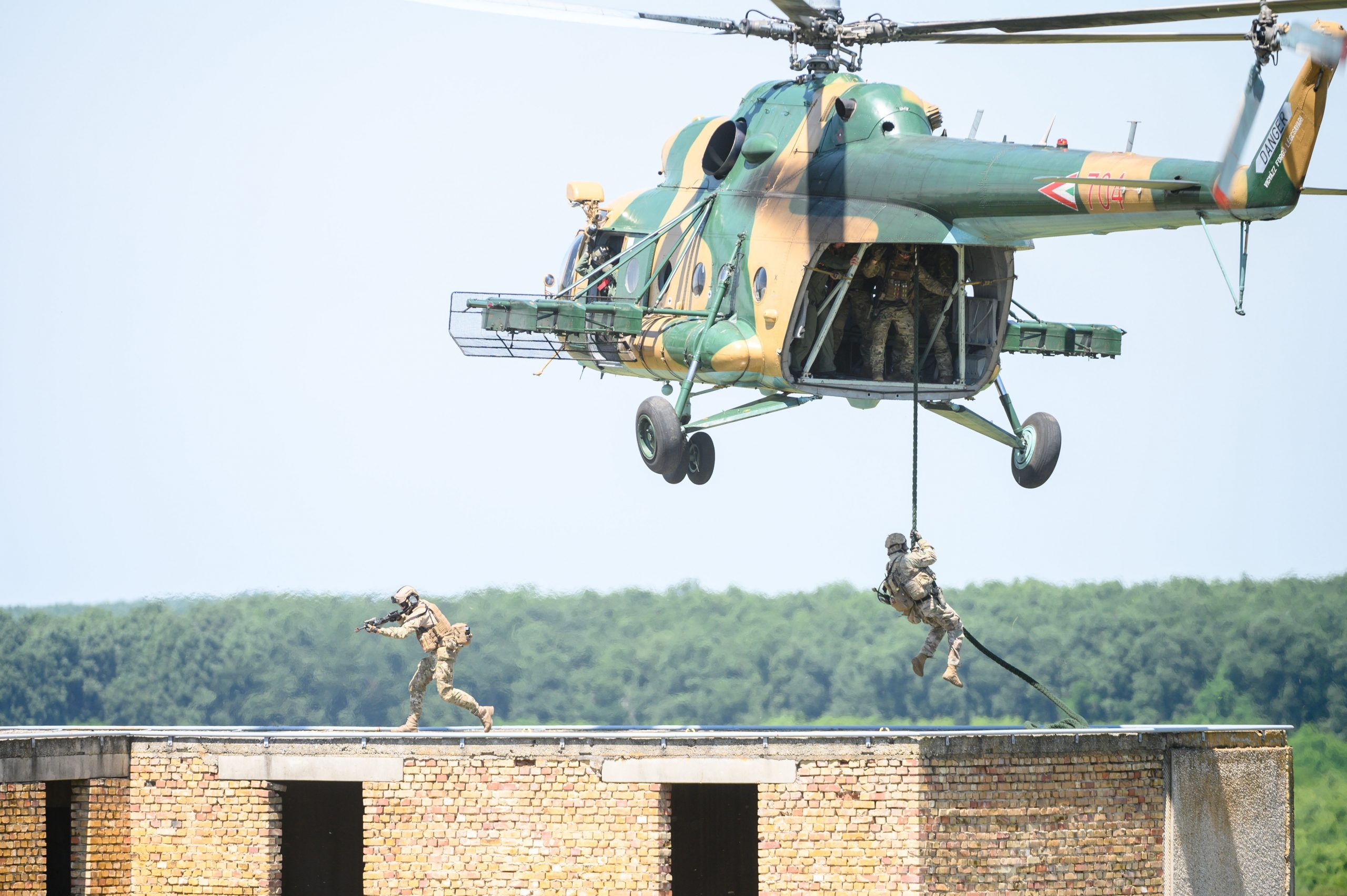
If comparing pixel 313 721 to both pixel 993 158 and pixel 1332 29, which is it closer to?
pixel 993 158

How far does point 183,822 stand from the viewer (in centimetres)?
2106

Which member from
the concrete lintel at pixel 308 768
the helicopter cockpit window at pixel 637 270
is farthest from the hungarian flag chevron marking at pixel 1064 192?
the concrete lintel at pixel 308 768

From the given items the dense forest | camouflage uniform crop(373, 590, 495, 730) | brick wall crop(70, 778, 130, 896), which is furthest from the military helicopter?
the dense forest

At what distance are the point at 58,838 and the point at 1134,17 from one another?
44.9 ft

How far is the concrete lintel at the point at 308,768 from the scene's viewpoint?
2036cm

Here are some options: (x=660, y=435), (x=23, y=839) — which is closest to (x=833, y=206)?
(x=660, y=435)

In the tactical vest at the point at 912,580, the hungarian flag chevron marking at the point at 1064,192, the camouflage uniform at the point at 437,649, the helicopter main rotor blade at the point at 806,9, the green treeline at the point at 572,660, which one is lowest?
the green treeline at the point at 572,660

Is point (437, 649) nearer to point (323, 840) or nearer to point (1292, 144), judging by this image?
point (323, 840)

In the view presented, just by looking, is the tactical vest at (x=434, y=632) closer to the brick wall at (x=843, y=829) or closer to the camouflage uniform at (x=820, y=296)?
the brick wall at (x=843, y=829)

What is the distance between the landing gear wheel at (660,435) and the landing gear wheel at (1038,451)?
3627mm

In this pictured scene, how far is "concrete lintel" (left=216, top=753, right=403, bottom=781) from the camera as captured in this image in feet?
66.8

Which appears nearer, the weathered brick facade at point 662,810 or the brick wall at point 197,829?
the weathered brick facade at point 662,810

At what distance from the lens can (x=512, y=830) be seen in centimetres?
1995

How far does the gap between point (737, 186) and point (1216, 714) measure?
3907 cm
